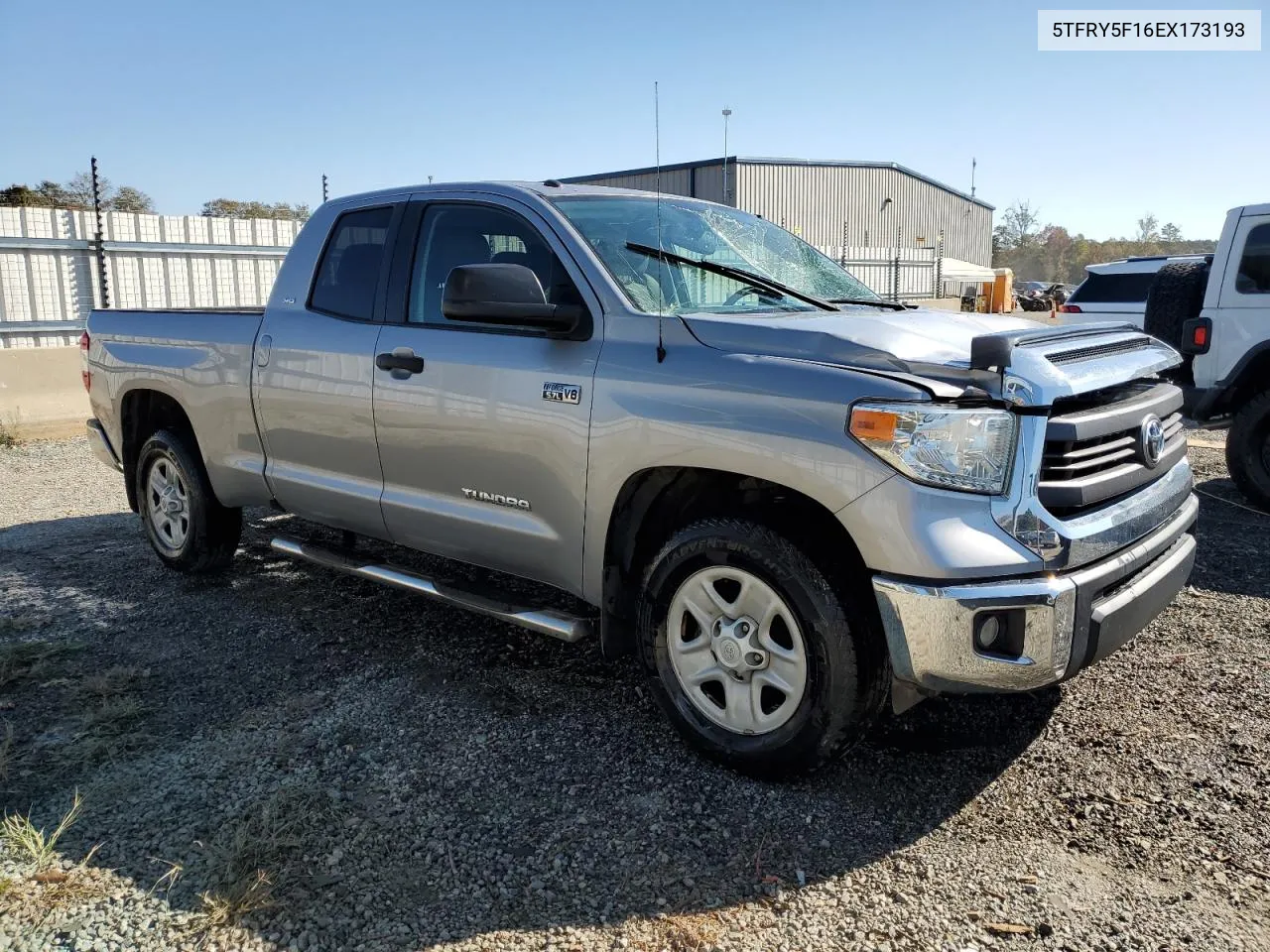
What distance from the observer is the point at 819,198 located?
4559cm

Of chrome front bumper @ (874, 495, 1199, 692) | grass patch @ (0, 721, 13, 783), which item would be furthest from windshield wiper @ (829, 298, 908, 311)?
grass patch @ (0, 721, 13, 783)

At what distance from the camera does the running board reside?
3.62m

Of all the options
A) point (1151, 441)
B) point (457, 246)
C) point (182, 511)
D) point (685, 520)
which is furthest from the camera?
point (182, 511)

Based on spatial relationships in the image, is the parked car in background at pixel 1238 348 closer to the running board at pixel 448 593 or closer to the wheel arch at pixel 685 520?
the wheel arch at pixel 685 520

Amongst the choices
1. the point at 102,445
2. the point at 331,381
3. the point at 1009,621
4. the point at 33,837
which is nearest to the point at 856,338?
the point at 1009,621

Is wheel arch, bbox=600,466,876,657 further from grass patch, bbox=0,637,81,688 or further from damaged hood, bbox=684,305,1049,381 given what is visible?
grass patch, bbox=0,637,81,688

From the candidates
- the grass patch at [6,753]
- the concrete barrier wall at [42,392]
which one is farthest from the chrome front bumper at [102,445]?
the concrete barrier wall at [42,392]

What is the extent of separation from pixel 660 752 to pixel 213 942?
5.09 ft

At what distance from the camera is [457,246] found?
4.32m

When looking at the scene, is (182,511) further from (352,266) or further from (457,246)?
(457,246)

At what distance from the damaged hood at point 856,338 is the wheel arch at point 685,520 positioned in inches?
17.0

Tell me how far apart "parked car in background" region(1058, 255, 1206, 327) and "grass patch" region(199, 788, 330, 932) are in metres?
10.3

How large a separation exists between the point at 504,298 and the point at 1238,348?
6.08 meters

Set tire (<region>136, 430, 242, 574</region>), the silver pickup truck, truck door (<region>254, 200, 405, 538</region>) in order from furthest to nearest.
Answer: tire (<region>136, 430, 242, 574</region>) → truck door (<region>254, 200, 405, 538</region>) → the silver pickup truck
